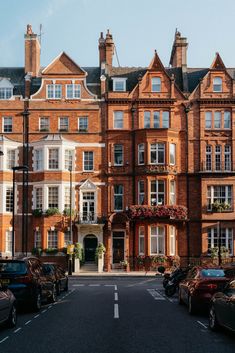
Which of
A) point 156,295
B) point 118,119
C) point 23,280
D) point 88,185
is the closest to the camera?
point 23,280

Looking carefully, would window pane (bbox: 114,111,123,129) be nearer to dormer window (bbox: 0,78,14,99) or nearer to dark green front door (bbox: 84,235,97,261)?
dormer window (bbox: 0,78,14,99)

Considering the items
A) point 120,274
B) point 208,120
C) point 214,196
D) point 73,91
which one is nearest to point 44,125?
point 73,91

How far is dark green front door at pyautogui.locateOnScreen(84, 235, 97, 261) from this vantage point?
4828 cm

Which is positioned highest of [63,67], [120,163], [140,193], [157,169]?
[63,67]

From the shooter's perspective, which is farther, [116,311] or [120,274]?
[120,274]

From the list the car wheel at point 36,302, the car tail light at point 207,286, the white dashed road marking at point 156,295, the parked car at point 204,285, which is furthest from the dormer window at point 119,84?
the car tail light at point 207,286

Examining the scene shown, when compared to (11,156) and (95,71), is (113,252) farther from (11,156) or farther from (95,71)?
(95,71)

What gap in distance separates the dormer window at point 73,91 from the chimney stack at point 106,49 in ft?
→ 13.3

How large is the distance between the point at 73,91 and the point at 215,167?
1355 centimetres

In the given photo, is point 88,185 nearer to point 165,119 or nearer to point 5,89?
point 165,119

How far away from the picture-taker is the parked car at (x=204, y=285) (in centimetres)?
1706

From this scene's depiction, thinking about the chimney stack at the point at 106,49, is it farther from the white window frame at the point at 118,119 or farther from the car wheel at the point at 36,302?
the car wheel at the point at 36,302

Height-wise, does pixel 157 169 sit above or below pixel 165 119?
below

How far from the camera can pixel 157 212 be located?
152 feet
